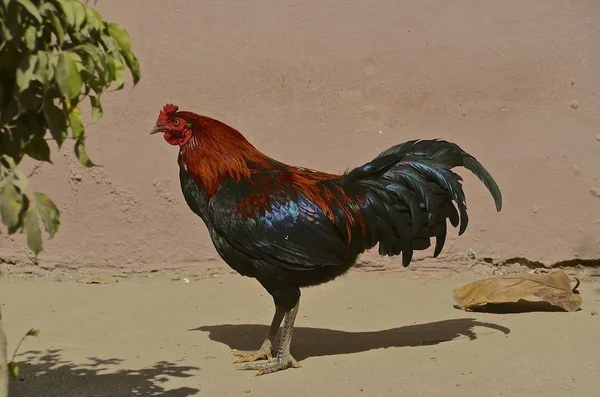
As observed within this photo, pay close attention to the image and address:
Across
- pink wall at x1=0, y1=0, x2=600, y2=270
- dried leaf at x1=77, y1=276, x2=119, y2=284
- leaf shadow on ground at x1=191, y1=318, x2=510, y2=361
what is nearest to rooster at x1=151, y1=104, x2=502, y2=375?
leaf shadow on ground at x1=191, y1=318, x2=510, y2=361

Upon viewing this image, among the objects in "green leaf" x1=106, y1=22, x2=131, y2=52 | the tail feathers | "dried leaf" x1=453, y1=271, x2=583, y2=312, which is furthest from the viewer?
"dried leaf" x1=453, y1=271, x2=583, y2=312

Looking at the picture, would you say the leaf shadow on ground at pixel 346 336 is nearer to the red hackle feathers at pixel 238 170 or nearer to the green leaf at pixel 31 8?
the red hackle feathers at pixel 238 170

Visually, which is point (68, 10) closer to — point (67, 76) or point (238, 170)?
point (67, 76)

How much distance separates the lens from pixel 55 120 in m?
3.56

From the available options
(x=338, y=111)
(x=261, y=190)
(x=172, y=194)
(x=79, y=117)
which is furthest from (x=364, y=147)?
(x=79, y=117)

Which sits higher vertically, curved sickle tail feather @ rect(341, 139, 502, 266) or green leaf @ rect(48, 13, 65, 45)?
green leaf @ rect(48, 13, 65, 45)

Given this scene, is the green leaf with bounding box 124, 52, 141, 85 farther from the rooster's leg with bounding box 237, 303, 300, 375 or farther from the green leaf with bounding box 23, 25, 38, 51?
the rooster's leg with bounding box 237, 303, 300, 375

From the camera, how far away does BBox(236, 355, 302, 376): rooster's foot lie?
5961mm

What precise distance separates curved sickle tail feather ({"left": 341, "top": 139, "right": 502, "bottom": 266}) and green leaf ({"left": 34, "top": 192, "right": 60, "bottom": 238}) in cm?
302

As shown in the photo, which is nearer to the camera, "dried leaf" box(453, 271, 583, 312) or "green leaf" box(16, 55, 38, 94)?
"green leaf" box(16, 55, 38, 94)

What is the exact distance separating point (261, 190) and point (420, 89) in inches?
107

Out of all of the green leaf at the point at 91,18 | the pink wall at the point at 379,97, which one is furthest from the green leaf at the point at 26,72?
the pink wall at the point at 379,97

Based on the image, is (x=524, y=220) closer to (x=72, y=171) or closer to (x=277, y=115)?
(x=277, y=115)

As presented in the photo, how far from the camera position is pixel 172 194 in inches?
327
